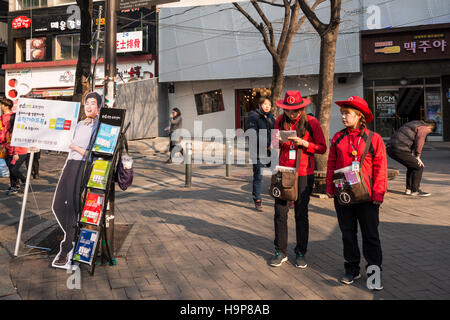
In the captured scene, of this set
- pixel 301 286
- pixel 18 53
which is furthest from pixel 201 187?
pixel 18 53

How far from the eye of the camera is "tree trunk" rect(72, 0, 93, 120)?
11680 millimetres

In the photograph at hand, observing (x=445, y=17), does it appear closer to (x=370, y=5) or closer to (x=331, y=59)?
(x=370, y=5)

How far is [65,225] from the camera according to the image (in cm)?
478

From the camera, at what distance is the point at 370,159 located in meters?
4.12

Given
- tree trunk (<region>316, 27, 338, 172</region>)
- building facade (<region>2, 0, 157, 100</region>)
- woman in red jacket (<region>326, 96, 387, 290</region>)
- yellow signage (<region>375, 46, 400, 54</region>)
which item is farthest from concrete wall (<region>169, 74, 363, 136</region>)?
woman in red jacket (<region>326, 96, 387, 290</region>)

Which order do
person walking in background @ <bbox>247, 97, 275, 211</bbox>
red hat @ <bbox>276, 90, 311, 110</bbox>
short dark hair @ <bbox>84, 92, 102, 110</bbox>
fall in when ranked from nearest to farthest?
red hat @ <bbox>276, 90, 311, 110</bbox> < short dark hair @ <bbox>84, 92, 102, 110</bbox> < person walking in background @ <bbox>247, 97, 275, 211</bbox>

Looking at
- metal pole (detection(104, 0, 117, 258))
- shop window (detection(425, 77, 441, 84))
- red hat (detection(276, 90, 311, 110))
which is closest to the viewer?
red hat (detection(276, 90, 311, 110))

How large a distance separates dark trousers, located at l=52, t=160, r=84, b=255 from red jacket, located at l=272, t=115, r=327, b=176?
7.28ft

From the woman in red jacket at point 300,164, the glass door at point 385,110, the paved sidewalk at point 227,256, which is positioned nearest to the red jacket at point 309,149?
the woman in red jacket at point 300,164

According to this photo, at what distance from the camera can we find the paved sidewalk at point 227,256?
3.98m

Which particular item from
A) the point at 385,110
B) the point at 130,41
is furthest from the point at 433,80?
the point at 130,41

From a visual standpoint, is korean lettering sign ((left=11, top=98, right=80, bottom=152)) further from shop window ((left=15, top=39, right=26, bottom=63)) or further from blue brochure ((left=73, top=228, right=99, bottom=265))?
shop window ((left=15, top=39, right=26, bottom=63))
